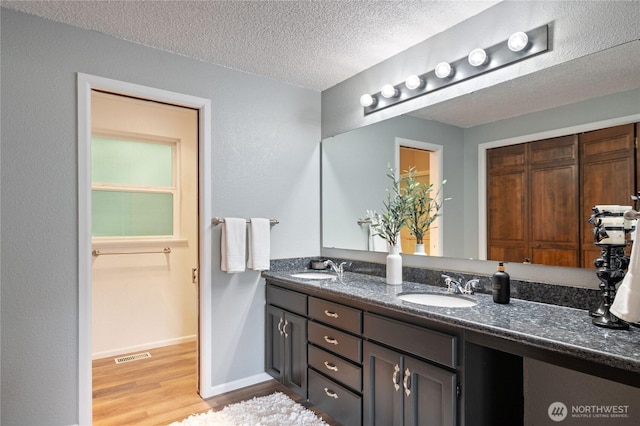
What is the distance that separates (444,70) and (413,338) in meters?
1.45

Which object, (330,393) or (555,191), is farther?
(330,393)

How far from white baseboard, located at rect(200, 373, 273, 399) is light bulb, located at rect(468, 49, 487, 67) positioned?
2.48 metres

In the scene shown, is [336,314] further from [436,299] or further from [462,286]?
[462,286]

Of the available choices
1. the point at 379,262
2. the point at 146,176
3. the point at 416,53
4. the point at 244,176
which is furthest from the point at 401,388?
the point at 146,176

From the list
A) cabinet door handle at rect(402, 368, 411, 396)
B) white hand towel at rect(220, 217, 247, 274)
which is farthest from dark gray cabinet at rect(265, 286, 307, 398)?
cabinet door handle at rect(402, 368, 411, 396)

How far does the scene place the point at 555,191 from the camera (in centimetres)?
175

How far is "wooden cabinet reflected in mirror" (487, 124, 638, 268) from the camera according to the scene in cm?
157

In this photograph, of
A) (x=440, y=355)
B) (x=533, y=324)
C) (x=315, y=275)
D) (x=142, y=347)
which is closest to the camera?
(x=533, y=324)

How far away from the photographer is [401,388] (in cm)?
169

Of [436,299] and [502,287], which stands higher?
[502,287]

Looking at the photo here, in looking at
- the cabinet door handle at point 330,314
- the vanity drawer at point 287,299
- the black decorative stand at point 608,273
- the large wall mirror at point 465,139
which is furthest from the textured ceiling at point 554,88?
the vanity drawer at point 287,299

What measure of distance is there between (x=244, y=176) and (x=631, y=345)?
2283 millimetres

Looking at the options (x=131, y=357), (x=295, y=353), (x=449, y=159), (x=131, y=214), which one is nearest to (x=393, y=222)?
(x=449, y=159)

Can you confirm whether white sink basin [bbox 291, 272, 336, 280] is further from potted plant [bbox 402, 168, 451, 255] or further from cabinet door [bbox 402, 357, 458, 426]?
cabinet door [bbox 402, 357, 458, 426]
